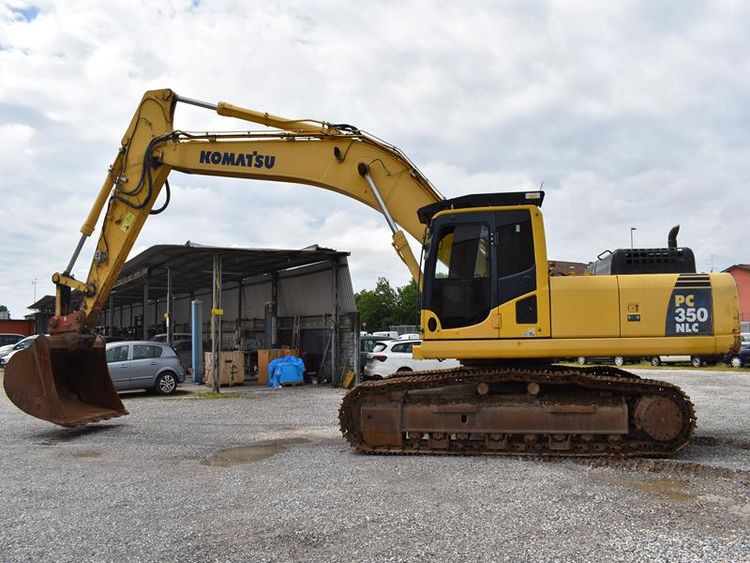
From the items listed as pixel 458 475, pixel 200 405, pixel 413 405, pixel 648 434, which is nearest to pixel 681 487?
pixel 648 434

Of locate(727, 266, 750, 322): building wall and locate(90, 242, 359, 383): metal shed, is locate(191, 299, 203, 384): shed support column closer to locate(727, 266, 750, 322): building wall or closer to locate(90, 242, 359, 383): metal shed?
locate(90, 242, 359, 383): metal shed

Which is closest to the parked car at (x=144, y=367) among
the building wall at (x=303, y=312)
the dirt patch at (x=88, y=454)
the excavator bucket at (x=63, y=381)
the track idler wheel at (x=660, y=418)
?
the building wall at (x=303, y=312)

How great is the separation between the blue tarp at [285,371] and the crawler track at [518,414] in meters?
11.0

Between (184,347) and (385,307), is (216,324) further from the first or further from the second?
(385,307)

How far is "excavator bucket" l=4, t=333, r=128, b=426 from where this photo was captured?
896 cm

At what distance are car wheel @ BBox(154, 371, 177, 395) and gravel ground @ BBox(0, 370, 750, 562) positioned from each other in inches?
305

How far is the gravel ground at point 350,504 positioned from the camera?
4.50m

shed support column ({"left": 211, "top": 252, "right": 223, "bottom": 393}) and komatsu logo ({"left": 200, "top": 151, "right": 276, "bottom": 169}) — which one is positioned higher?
komatsu logo ({"left": 200, "top": 151, "right": 276, "bottom": 169})

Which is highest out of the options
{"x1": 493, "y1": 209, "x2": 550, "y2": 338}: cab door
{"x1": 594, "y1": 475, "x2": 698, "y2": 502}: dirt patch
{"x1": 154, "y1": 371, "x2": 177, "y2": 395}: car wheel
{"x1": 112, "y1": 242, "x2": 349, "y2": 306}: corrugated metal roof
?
{"x1": 112, "y1": 242, "x2": 349, "y2": 306}: corrugated metal roof

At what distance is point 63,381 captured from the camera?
32.5 ft

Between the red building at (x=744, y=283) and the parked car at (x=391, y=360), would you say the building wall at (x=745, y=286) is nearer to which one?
the red building at (x=744, y=283)

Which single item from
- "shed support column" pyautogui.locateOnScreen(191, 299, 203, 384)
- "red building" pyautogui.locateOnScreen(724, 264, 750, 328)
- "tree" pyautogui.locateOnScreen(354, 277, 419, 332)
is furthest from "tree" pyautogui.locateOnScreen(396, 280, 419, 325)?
"shed support column" pyautogui.locateOnScreen(191, 299, 203, 384)

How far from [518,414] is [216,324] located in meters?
12.2

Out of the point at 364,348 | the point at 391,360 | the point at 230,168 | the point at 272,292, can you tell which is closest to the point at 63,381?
the point at 230,168
